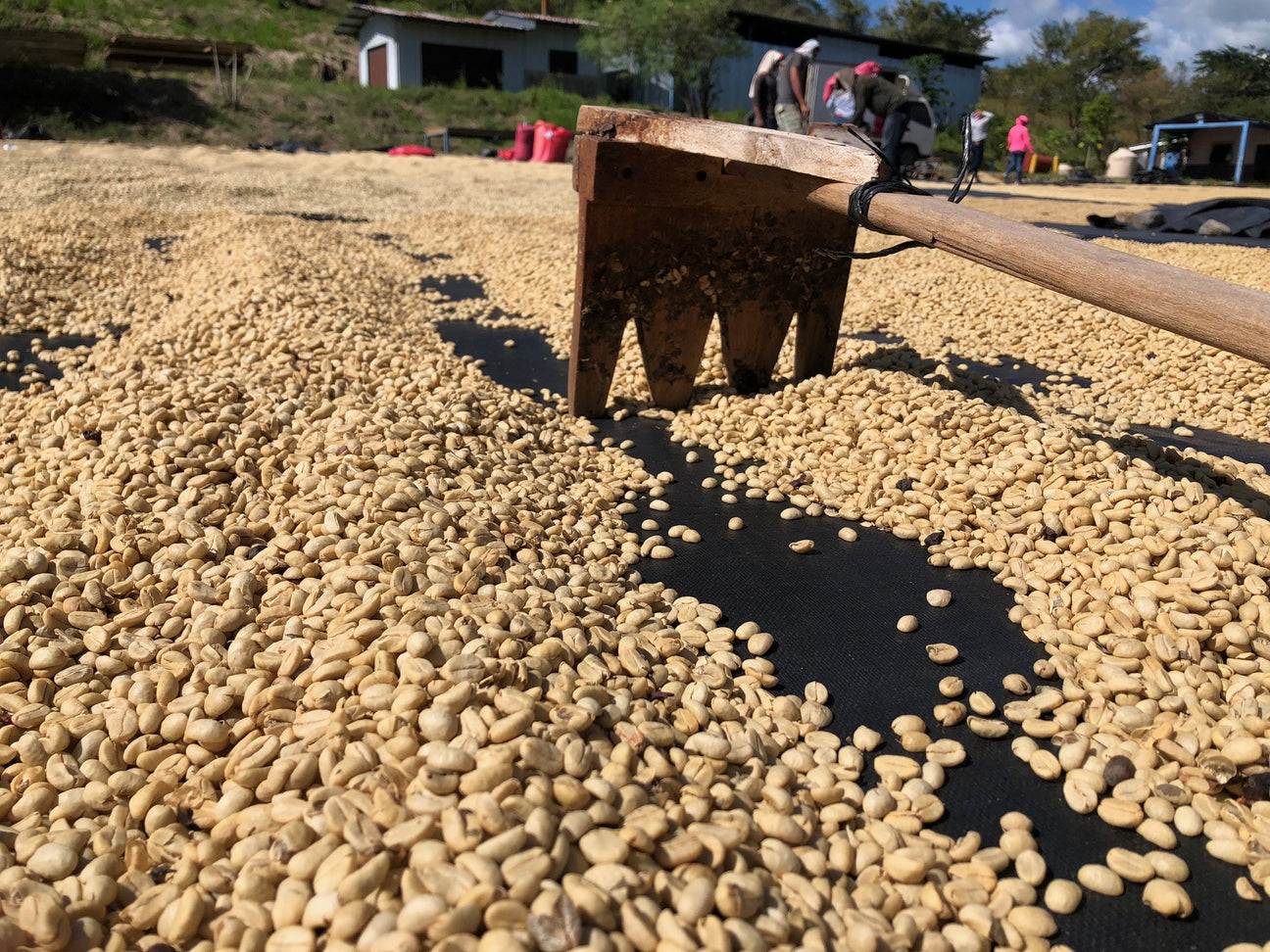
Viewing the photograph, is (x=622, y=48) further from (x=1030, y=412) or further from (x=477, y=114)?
(x=1030, y=412)

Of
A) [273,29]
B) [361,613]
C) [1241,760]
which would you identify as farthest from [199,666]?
[273,29]

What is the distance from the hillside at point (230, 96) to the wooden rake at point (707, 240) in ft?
56.5

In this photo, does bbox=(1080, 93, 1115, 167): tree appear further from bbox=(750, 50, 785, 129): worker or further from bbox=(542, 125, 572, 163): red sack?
bbox=(750, 50, 785, 129): worker

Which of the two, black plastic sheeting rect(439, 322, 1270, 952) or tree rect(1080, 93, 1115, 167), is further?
tree rect(1080, 93, 1115, 167)

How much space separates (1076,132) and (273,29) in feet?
99.4

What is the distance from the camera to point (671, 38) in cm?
2259

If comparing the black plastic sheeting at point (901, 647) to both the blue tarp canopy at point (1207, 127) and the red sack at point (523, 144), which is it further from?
the blue tarp canopy at point (1207, 127)

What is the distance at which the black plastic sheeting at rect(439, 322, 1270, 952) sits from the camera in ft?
4.67

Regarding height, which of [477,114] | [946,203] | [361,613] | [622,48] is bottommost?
[361,613]

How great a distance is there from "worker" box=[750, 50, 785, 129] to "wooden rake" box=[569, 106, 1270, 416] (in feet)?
22.3

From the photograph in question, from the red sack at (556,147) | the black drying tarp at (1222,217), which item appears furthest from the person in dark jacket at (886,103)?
the red sack at (556,147)

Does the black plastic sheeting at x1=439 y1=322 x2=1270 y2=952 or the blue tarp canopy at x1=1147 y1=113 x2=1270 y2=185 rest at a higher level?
the blue tarp canopy at x1=1147 y1=113 x2=1270 y2=185

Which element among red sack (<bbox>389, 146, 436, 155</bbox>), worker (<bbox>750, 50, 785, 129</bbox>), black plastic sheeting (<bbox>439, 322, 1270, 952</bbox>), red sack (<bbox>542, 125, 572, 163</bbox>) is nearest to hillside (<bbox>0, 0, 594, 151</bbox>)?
red sack (<bbox>389, 146, 436, 155</bbox>)

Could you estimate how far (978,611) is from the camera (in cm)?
220
